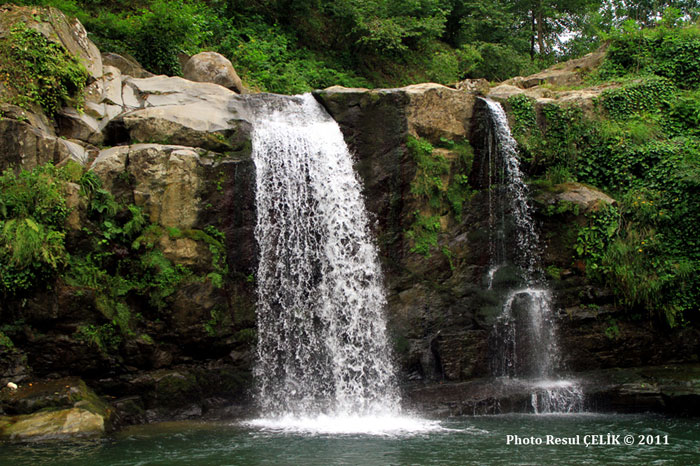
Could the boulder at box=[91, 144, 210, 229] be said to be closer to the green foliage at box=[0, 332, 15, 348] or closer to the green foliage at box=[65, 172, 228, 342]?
the green foliage at box=[65, 172, 228, 342]

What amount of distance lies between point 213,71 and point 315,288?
22.6ft

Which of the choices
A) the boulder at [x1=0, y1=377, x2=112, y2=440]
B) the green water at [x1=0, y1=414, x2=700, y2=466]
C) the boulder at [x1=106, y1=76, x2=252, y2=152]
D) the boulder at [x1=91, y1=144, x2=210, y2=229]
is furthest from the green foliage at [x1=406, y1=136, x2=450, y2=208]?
the boulder at [x1=0, y1=377, x2=112, y2=440]

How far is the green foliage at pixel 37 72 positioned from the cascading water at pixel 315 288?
12.8ft

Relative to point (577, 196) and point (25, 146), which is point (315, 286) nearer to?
point (25, 146)

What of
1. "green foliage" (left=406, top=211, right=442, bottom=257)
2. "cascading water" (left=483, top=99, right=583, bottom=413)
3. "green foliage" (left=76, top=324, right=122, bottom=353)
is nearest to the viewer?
"green foliage" (left=76, top=324, right=122, bottom=353)

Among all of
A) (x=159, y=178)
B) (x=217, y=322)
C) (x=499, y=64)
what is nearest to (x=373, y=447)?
(x=217, y=322)

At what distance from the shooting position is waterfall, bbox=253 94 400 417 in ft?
34.9

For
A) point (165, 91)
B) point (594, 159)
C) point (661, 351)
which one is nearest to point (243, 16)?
point (165, 91)

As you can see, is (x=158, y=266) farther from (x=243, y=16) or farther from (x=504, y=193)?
(x=243, y=16)

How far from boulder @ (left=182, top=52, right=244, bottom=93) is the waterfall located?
9.43 ft

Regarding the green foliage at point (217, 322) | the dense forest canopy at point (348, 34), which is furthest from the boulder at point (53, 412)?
the dense forest canopy at point (348, 34)

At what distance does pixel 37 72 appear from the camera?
10.8 metres

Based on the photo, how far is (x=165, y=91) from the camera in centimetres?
1264

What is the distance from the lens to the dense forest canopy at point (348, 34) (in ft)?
49.5
